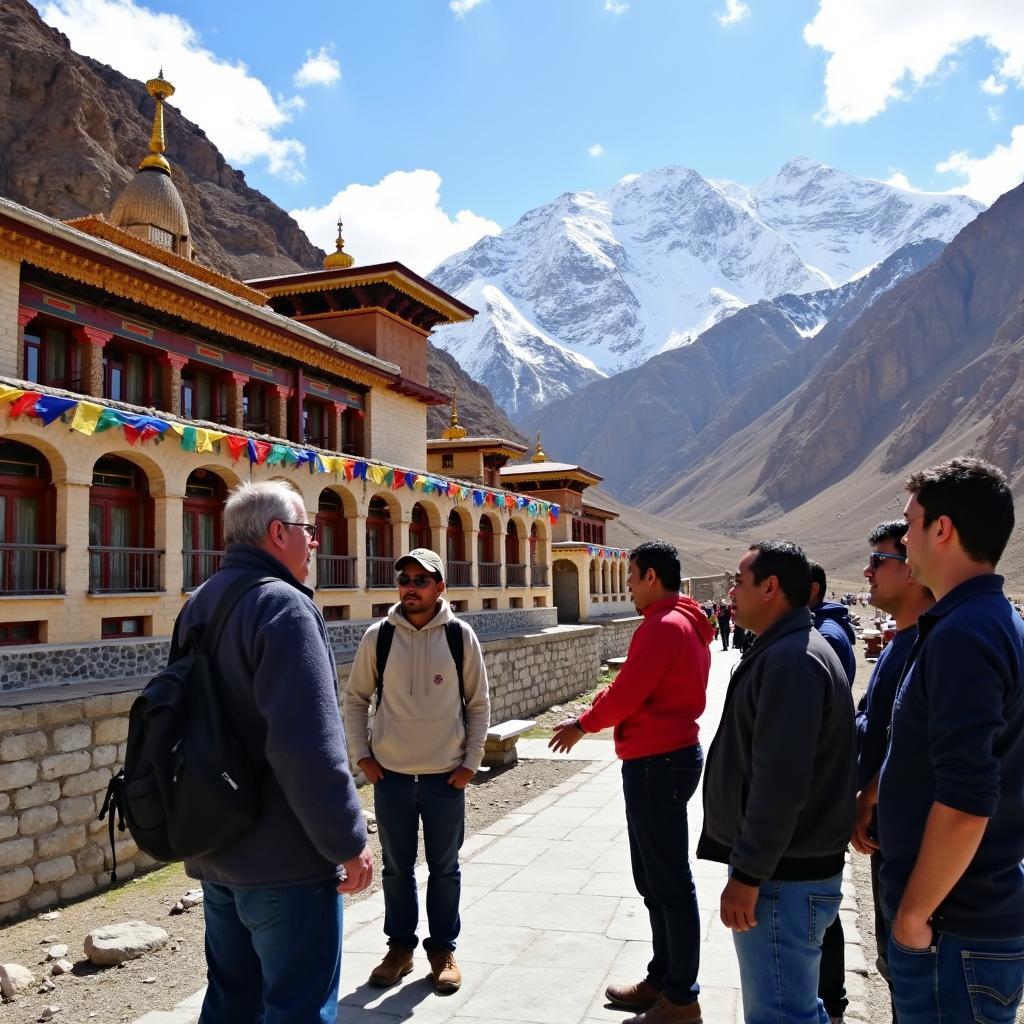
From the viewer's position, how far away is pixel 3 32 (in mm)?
47719

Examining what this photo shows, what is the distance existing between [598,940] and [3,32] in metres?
57.9

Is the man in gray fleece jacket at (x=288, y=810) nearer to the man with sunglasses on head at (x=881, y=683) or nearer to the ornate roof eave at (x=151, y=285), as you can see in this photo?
the man with sunglasses on head at (x=881, y=683)

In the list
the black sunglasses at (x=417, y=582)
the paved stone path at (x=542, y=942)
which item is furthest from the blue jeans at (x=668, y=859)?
the black sunglasses at (x=417, y=582)

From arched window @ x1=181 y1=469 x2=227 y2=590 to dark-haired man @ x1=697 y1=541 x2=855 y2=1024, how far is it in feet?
43.4

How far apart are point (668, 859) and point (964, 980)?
1.68 meters

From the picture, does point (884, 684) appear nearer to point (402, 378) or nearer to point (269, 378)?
point (269, 378)

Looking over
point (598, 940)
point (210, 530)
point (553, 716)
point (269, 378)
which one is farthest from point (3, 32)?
point (598, 940)

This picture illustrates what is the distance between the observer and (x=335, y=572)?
59.6 feet

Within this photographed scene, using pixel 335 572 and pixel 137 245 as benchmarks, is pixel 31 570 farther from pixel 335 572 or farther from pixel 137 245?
pixel 137 245

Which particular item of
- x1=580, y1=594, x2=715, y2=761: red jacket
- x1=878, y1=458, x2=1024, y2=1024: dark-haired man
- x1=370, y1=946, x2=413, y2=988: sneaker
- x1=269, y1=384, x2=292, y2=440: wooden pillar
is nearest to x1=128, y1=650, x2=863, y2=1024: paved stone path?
x1=370, y1=946, x2=413, y2=988: sneaker

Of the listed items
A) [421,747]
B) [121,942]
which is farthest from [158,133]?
[421,747]

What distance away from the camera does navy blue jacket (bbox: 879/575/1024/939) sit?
2207mm

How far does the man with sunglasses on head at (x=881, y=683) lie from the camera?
3244 millimetres

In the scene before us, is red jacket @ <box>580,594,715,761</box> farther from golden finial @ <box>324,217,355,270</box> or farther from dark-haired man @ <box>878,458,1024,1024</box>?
golden finial @ <box>324,217,355,270</box>
